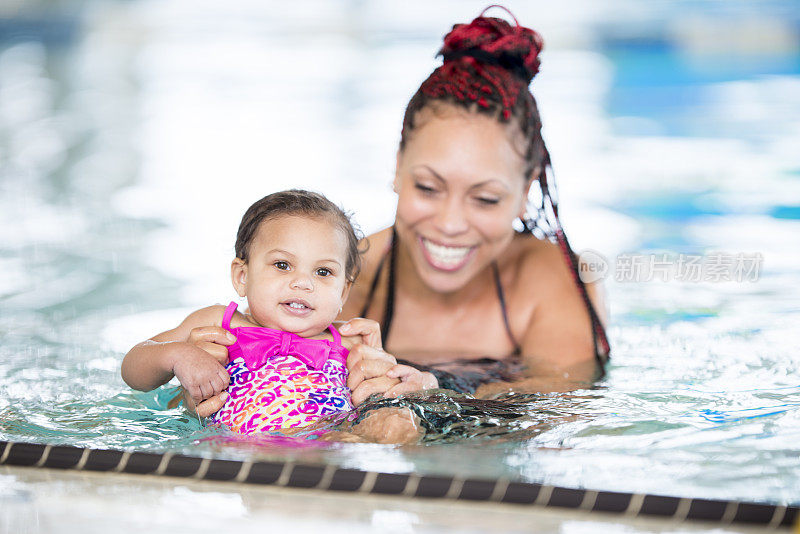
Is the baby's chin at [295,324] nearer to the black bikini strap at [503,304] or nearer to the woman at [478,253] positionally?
the woman at [478,253]

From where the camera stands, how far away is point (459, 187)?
3.13m

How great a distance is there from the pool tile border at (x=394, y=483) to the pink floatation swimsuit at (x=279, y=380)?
13.5 inches

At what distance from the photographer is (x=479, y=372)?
131 inches

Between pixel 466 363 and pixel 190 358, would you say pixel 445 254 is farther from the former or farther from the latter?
pixel 190 358

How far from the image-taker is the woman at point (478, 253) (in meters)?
3.14

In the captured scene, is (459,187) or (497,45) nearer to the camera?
(459,187)

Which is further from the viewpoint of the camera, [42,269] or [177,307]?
[42,269]

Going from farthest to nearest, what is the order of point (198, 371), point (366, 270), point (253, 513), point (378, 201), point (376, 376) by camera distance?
point (378, 201) → point (366, 270) → point (376, 376) → point (198, 371) → point (253, 513)

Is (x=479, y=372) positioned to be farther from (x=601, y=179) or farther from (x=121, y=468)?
(x=601, y=179)

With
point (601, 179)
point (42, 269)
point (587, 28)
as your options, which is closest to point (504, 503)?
point (42, 269)

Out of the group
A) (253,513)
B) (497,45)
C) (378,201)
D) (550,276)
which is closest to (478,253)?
(550,276)

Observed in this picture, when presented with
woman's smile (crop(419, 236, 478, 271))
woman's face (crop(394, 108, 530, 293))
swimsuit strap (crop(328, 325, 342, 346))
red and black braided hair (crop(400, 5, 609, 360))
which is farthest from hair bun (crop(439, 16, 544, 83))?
swimsuit strap (crop(328, 325, 342, 346))

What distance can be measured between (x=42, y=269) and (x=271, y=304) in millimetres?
2932

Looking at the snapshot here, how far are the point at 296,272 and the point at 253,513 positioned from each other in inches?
32.0
